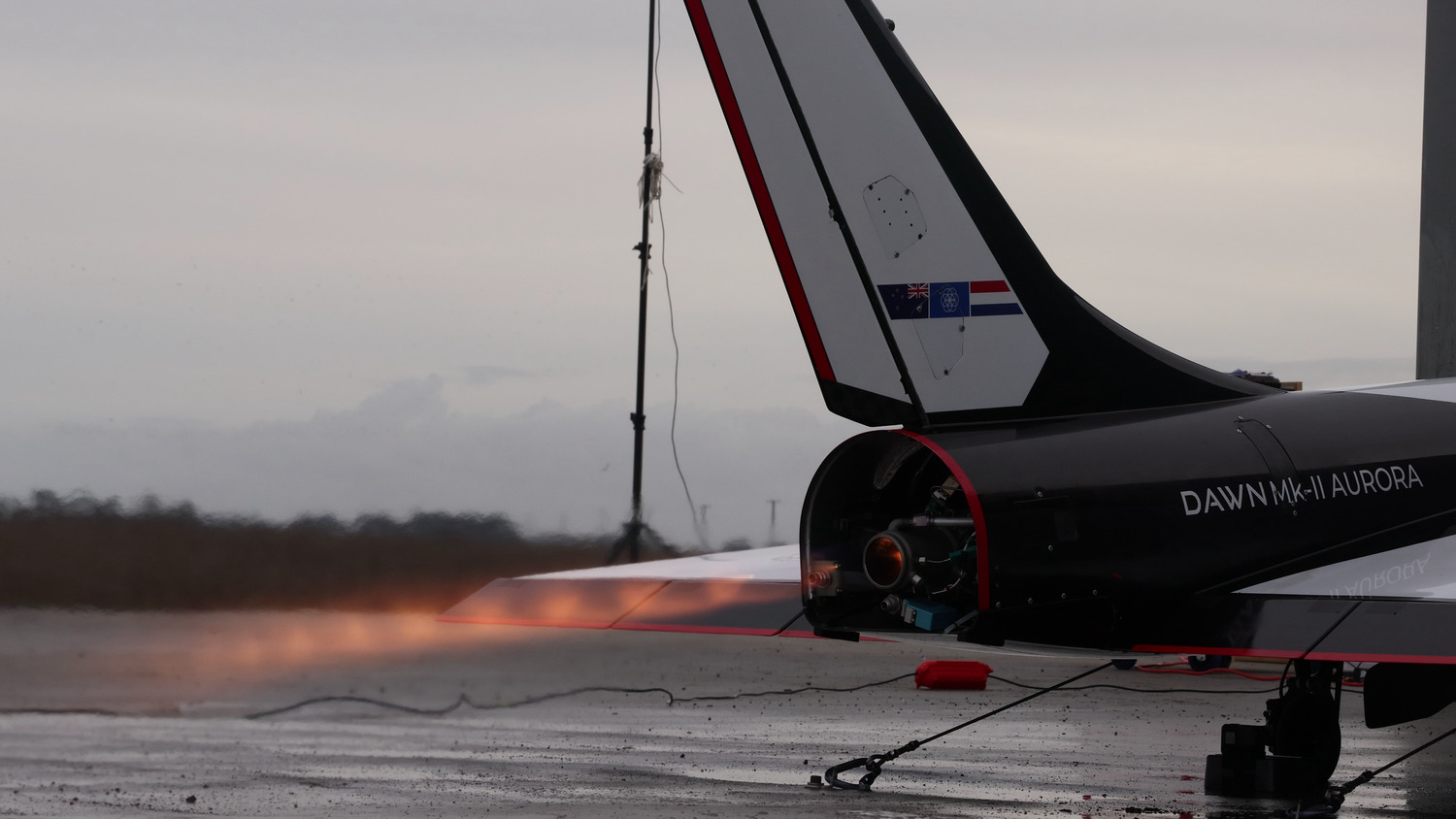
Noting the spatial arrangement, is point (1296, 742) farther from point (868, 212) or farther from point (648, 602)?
point (868, 212)

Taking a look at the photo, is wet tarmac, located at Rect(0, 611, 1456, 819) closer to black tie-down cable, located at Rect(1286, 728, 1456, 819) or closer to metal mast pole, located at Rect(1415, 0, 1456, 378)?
black tie-down cable, located at Rect(1286, 728, 1456, 819)

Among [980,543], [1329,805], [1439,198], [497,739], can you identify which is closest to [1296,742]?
[1329,805]

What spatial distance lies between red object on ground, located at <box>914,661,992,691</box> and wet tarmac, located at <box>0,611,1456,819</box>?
30 centimetres

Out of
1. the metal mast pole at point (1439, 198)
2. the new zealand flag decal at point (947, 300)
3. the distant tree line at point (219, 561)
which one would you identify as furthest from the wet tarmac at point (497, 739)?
the metal mast pole at point (1439, 198)

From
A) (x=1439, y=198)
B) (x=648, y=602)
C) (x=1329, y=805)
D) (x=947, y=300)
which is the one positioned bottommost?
(x=1329, y=805)

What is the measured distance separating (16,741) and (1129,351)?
711 centimetres

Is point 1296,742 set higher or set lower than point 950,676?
higher

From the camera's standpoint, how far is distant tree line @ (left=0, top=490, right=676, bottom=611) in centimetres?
1057

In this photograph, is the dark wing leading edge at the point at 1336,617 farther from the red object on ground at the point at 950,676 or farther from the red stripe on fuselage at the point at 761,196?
the red object on ground at the point at 950,676

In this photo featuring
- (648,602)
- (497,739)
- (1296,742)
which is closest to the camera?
(648,602)

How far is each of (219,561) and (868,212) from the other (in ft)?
20.6

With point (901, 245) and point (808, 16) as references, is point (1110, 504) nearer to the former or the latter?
point (901, 245)

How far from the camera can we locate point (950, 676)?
1323cm

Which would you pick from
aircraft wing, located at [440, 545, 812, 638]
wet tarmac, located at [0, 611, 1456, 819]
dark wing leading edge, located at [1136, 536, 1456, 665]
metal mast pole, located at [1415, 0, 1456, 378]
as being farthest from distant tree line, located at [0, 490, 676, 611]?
metal mast pole, located at [1415, 0, 1456, 378]
